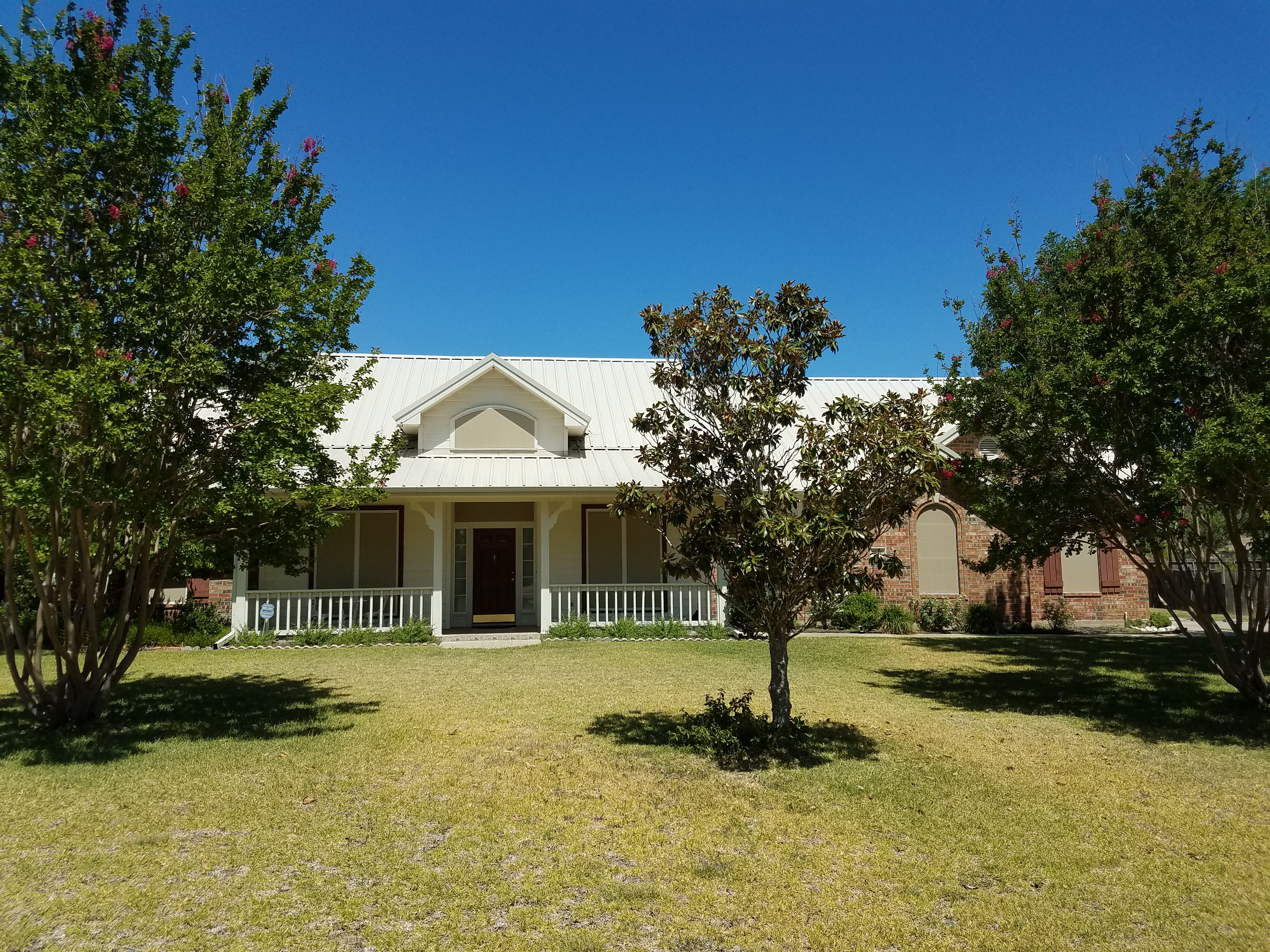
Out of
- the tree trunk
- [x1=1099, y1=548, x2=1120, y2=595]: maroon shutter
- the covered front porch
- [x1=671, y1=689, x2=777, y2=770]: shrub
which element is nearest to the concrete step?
the covered front porch

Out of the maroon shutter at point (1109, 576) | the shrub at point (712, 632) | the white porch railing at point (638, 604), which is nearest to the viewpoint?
the shrub at point (712, 632)

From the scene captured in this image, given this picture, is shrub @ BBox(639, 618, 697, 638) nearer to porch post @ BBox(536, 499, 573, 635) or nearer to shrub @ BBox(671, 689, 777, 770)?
porch post @ BBox(536, 499, 573, 635)

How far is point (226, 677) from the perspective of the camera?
42.5 ft

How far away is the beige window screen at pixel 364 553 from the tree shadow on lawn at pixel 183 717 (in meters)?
6.31

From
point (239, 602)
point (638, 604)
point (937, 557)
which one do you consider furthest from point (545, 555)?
point (937, 557)

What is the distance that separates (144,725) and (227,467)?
3.16 m

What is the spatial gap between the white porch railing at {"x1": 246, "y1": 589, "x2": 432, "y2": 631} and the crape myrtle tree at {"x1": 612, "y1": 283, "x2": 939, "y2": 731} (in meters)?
10.8

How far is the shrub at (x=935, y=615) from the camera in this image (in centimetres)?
1941

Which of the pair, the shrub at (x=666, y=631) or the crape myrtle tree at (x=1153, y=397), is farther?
the shrub at (x=666, y=631)

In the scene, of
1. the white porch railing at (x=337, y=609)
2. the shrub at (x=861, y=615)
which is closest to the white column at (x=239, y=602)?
the white porch railing at (x=337, y=609)

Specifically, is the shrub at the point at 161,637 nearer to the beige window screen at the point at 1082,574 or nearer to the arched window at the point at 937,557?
the arched window at the point at 937,557

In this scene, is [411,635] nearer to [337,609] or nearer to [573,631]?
[337,609]

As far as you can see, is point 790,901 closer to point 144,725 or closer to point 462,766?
point 462,766

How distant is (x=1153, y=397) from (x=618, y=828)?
7.44 metres
